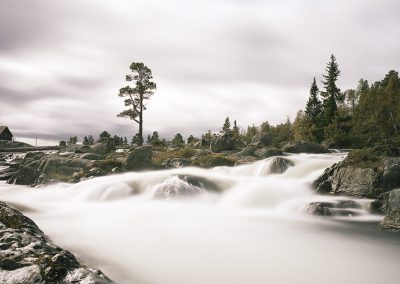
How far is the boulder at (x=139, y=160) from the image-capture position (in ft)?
95.9

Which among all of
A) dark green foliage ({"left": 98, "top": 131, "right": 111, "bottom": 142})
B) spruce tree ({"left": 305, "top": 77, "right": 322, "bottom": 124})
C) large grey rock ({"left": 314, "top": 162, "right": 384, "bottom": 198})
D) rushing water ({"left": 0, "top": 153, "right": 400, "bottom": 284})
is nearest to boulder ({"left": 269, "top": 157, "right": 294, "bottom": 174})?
rushing water ({"left": 0, "top": 153, "right": 400, "bottom": 284})

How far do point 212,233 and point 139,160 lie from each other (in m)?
19.3

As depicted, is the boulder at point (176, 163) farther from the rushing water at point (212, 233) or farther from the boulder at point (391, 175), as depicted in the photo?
the boulder at point (391, 175)

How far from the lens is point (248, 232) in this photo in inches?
464

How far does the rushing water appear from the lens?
7.54m

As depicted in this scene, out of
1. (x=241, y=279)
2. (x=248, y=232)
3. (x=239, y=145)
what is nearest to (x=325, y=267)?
(x=241, y=279)

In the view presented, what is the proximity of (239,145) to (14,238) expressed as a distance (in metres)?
46.2

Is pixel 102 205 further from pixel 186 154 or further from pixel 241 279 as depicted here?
pixel 186 154

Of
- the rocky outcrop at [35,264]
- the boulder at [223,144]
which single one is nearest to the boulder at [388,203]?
the rocky outcrop at [35,264]

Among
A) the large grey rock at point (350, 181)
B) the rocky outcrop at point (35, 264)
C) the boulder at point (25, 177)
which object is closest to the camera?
the rocky outcrop at point (35, 264)

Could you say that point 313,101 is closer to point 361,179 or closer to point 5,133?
point 361,179

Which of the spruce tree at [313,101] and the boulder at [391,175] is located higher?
the spruce tree at [313,101]

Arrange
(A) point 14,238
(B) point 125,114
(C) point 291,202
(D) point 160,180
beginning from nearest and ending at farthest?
(A) point 14,238 < (C) point 291,202 < (D) point 160,180 < (B) point 125,114

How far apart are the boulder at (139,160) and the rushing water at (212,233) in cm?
640
